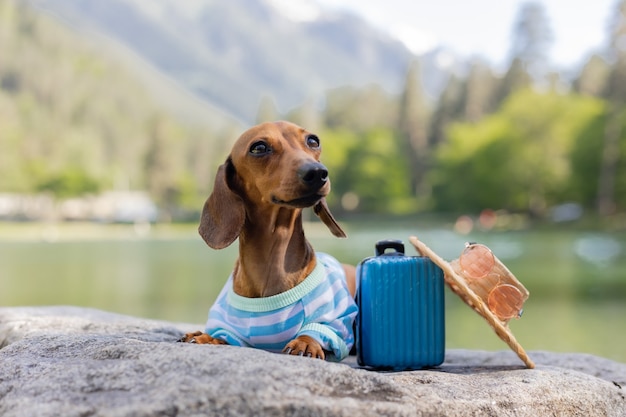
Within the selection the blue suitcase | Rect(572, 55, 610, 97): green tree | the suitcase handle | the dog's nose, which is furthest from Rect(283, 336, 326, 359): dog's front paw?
Rect(572, 55, 610, 97): green tree

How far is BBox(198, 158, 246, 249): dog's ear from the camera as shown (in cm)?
381

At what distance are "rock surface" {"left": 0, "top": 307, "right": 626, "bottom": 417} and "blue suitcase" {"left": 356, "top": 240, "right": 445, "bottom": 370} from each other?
0.33m

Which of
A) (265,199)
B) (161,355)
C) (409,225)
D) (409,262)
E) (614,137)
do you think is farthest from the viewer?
(409,225)

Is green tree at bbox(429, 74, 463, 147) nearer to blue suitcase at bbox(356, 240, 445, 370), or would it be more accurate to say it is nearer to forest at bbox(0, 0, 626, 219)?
forest at bbox(0, 0, 626, 219)

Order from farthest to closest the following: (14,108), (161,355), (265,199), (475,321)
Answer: (14,108) → (475,321) → (265,199) → (161,355)

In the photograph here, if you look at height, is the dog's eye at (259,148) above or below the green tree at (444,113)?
below

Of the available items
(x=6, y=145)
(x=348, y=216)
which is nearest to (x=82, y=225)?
(x=6, y=145)

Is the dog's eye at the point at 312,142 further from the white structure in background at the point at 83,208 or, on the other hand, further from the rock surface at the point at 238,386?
the white structure in background at the point at 83,208

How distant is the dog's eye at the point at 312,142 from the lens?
387cm

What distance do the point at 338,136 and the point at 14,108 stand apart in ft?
186

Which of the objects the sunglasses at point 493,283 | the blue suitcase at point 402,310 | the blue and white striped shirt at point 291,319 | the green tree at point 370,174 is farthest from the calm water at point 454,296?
the green tree at point 370,174

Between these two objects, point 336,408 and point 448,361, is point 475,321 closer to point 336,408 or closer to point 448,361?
point 448,361

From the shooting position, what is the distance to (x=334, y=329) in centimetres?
387

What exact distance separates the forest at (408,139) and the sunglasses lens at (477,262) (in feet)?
137
